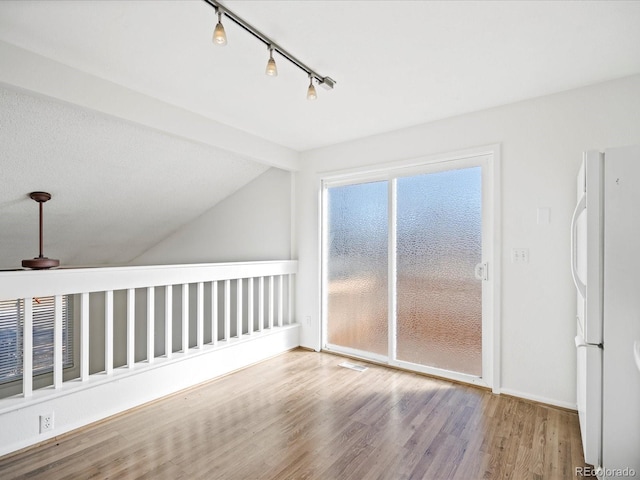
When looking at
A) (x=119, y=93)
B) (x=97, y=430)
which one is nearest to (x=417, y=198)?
(x=119, y=93)

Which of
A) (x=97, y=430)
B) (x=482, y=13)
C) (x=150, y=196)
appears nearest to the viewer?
(x=482, y=13)

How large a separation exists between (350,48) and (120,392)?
2.93 m

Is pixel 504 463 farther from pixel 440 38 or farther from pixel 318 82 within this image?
pixel 318 82

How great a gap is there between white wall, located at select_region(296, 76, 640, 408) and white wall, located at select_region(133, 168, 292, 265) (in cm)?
222

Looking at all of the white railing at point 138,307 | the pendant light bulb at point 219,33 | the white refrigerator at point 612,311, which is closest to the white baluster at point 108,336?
the white railing at point 138,307

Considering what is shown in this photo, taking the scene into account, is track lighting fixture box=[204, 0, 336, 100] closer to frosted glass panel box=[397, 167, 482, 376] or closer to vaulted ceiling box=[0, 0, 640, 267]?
vaulted ceiling box=[0, 0, 640, 267]

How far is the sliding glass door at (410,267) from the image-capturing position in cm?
305

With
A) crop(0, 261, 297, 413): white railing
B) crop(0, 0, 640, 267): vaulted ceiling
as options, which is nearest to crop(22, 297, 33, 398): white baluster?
crop(0, 261, 297, 413): white railing

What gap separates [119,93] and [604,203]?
3189 millimetres

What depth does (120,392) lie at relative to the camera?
2.54 meters

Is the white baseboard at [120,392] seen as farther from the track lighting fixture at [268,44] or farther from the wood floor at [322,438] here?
the track lighting fixture at [268,44]

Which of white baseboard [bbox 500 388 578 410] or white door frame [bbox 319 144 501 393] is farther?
white door frame [bbox 319 144 501 393]

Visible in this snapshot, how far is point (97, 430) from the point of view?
7.57ft

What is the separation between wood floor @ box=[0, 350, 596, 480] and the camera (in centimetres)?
191
